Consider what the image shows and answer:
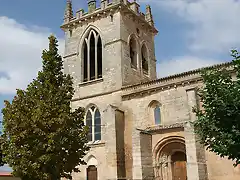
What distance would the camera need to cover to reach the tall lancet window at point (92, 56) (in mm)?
27734

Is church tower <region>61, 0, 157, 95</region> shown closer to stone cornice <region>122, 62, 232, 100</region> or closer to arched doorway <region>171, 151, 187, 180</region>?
stone cornice <region>122, 62, 232, 100</region>

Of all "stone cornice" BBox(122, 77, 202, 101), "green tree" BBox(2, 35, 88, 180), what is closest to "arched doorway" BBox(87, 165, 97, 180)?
"stone cornice" BBox(122, 77, 202, 101)

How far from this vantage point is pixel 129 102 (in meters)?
24.3

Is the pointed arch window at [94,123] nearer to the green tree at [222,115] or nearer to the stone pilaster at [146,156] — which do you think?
the stone pilaster at [146,156]

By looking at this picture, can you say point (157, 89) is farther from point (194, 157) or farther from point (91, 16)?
point (91, 16)

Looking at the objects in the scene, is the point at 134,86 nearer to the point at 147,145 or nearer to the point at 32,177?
the point at 147,145

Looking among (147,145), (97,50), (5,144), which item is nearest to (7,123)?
(5,144)

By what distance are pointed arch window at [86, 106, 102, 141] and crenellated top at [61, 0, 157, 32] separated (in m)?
8.29

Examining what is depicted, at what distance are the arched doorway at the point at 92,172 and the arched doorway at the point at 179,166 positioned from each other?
6.09 meters

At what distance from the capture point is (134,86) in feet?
79.9

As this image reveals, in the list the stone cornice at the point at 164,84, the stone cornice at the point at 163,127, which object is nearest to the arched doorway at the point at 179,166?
the stone cornice at the point at 163,127

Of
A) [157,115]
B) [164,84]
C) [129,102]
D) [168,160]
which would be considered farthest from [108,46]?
[168,160]

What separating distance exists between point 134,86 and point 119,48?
3.88m

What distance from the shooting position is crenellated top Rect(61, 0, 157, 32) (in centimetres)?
2747
